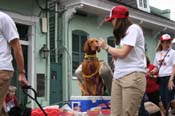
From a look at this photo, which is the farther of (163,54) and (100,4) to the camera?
(100,4)

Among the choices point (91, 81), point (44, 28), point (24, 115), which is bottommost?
point (24, 115)

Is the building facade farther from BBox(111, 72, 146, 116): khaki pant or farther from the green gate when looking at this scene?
BBox(111, 72, 146, 116): khaki pant

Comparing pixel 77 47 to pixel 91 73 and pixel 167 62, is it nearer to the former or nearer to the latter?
pixel 91 73

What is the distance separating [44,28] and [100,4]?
7.96 feet

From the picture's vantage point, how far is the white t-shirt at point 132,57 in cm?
466

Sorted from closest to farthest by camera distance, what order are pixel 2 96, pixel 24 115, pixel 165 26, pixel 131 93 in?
1. pixel 2 96
2. pixel 131 93
3. pixel 24 115
4. pixel 165 26

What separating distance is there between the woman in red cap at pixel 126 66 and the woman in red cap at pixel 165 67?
7.93 ft

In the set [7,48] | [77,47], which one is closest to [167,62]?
[7,48]

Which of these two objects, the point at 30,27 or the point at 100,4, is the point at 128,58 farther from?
the point at 100,4

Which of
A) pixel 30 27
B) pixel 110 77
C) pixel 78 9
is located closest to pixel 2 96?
pixel 110 77

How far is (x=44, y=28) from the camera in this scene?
14305 mm

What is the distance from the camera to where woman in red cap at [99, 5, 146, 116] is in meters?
4.62

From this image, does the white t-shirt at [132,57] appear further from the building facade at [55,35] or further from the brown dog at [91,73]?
the building facade at [55,35]

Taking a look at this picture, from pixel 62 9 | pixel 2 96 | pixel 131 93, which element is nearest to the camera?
pixel 2 96
